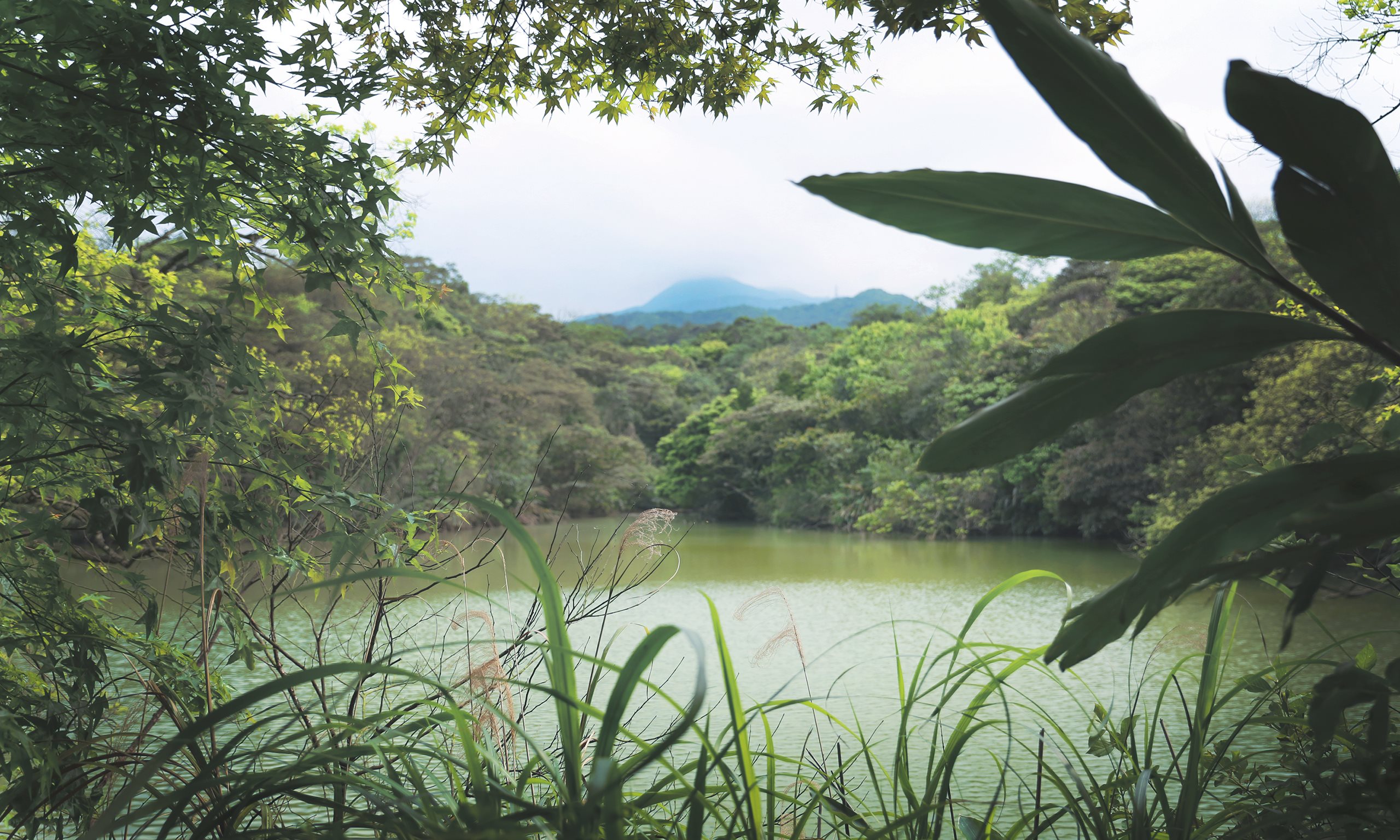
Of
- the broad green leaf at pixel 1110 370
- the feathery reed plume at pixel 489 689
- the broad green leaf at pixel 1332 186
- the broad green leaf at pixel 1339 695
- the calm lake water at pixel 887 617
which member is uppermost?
the broad green leaf at pixel 1332 186

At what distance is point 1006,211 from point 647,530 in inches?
38.6

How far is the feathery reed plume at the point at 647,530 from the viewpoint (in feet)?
4.53

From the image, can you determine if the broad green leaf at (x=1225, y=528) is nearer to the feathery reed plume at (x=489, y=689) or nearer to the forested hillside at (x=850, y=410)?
the feathery reed plume at (x=489, y=689)

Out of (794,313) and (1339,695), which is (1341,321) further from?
(794,313)

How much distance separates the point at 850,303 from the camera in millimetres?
67688

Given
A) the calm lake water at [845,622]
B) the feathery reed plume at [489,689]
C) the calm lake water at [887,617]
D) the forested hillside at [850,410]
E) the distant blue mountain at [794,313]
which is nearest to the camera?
the feathery reed plume at [489,689]

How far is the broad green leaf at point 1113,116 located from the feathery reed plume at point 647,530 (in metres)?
0.86

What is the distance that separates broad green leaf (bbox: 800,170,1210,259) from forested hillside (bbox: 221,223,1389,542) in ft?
19.2

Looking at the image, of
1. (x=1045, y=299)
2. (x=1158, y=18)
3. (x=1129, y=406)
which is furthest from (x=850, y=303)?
(x=1158, y=18)

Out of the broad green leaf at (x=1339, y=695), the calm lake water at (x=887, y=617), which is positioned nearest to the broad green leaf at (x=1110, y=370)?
the broad green leaf at (x=1339, y=695)

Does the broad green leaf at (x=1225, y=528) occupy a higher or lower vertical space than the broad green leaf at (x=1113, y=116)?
lower

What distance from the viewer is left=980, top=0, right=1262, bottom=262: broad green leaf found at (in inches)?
22.7

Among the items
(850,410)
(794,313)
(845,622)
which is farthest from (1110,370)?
(794,313)

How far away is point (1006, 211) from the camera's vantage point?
2.15ft
